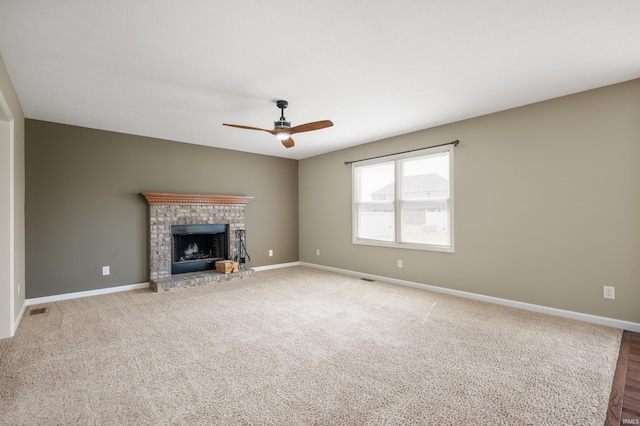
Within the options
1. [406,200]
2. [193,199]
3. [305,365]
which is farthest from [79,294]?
[406,200]

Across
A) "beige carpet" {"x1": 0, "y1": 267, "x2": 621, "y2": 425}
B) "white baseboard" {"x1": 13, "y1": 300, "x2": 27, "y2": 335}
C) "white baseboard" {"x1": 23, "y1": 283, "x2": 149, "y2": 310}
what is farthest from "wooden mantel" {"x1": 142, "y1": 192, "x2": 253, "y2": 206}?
"white baseboard" {"x1": 13, "y1": 300, "x2": 27, "y2": 335}

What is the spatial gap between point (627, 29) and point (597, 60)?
49cm

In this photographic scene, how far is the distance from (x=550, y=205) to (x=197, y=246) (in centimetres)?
554

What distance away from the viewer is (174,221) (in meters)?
5.30

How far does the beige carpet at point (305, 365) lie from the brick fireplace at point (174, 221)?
1109 mm

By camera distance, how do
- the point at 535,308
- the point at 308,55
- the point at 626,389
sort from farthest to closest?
the point at 535,308 < the point at 308,55 < the point at 626,389

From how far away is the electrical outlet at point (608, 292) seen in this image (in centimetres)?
318

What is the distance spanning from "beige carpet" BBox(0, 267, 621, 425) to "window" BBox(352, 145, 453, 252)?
1.22m

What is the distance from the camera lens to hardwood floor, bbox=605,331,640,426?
1.79 metres

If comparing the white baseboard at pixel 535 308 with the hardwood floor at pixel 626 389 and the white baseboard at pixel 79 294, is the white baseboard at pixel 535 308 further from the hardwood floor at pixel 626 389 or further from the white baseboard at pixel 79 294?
the white baseboard at pixel 79 294

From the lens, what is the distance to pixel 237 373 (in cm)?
231

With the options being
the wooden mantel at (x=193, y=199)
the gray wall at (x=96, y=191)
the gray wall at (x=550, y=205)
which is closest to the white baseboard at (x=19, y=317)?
the gray wall at (x=96, y=191)

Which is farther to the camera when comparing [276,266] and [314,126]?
[276,266]

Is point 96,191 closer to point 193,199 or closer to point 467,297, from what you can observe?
point 193,199
